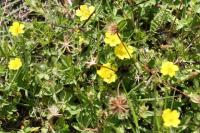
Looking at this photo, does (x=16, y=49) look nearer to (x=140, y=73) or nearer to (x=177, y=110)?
(x=140, y=73)

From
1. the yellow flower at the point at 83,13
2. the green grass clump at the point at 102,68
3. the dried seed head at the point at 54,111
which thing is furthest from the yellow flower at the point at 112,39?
the dried seed head at the point at 54,111

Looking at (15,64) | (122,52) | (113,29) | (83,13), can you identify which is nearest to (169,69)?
(122,52)

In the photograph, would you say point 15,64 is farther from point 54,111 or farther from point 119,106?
point 119,106

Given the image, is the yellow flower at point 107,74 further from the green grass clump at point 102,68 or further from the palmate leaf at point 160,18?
the palmate leaf at point 160,18

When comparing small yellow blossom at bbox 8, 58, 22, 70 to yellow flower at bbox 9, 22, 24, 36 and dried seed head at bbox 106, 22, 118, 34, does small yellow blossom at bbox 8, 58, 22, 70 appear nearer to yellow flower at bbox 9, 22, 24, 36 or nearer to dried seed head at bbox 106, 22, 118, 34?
yellow flower at bbox 9, 22, 24, 36

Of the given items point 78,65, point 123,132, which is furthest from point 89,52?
point 123,132
